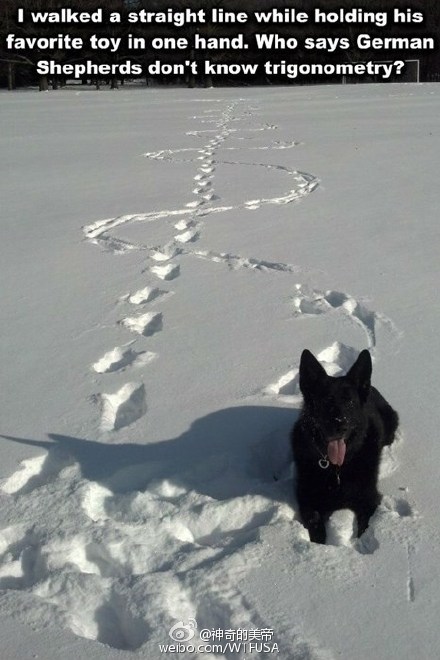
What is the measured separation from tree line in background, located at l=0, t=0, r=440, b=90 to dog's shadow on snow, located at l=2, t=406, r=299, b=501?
34061 millimetres

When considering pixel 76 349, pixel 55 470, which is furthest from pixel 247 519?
pixel 76 349

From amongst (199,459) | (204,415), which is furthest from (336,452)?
(204,415)

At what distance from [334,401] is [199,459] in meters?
0.66

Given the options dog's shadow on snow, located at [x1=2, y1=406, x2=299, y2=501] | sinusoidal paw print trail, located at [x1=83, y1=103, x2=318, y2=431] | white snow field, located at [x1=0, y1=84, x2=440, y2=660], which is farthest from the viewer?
sinusoidal paw print trail, located at [x1=83, y1=103, x2=318, y2=431]

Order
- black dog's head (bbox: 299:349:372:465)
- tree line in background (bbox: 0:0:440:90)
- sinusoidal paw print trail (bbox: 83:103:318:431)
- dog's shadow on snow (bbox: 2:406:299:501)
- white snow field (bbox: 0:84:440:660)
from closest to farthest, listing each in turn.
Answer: white snow field (bbox: 0:84:440:660) < black dog's head (bbox: 299:349:372:465) < dog's shadow on snow (bbox: 2:406:299:501) < sinusoidal paw print trail (bbox: 83:103:318:431) < tree line in background (bbox: 0:0:440:90)

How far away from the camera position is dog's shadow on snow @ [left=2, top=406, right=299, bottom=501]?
262 cm

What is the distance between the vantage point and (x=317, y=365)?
7.98 ft

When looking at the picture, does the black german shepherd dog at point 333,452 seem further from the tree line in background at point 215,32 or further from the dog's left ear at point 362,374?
the tree line in background at point 215,32

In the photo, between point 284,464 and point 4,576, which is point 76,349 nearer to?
point 284,464

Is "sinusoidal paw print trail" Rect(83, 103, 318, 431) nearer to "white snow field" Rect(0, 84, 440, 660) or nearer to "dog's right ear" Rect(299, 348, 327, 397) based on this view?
"white snow field" Rect(0, 84, 440, 660)

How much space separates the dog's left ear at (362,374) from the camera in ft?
7.93

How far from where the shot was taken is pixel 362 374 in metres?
2.45

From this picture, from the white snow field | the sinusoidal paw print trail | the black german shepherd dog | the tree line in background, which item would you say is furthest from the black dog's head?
the tree line in background

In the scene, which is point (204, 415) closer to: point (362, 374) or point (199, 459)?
point (199, 459)
